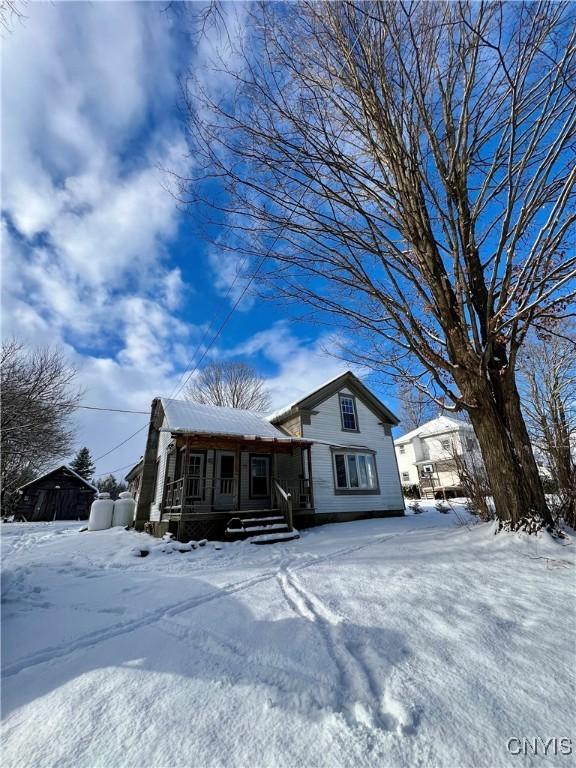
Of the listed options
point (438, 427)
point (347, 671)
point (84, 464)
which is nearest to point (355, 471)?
point (347, 671)

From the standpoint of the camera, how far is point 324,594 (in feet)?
12.8

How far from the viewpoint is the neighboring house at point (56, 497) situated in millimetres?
23770

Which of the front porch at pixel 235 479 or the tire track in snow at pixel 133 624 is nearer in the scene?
the tire track in snow at pixel 133 624

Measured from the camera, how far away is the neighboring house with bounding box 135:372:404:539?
10500 mm

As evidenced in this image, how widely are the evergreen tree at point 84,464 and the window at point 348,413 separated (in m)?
36.8

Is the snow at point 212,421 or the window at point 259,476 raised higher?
the snow at point 212,421

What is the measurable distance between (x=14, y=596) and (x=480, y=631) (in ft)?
15.6

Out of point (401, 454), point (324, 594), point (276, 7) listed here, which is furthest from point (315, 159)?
point (401, 454)

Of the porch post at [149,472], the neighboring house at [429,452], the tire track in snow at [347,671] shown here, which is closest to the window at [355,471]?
the porch post at [149,472]

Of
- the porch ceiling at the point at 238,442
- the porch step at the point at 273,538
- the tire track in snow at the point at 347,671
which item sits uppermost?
the porch ceiling at the point at 238,442

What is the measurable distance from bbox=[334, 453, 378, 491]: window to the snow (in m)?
2.87

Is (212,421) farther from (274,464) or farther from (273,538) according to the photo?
(273,538)

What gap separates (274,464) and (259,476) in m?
2.02

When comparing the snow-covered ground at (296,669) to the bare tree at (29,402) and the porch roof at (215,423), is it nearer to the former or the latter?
the porch roof at (215,423)
